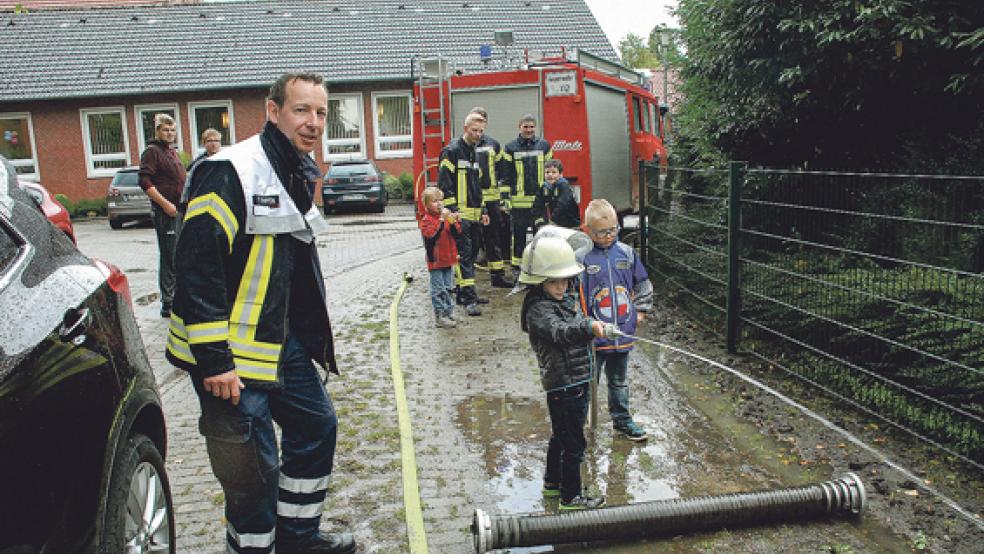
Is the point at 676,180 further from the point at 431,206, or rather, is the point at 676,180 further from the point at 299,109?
the point at 299,109

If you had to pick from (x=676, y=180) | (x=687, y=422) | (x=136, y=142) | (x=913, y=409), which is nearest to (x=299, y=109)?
(x=687, y=422)

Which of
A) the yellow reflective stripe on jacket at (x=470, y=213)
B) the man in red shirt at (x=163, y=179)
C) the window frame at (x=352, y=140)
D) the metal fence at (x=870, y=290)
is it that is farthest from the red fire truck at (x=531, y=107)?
the window frame at (x=352, y=140)

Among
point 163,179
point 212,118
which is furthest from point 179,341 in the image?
point 212,118

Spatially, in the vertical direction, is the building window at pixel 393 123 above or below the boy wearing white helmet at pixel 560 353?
above

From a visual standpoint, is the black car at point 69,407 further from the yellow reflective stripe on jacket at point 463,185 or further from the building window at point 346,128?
the building window at point 346,128

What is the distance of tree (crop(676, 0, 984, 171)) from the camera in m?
6.55

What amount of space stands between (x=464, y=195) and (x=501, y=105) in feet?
9.60

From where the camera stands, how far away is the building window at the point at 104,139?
29.8 metres

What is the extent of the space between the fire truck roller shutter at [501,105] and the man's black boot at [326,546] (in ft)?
29.6

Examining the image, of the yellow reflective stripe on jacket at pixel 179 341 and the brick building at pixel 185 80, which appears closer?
the yellow reflective stripe on jacket at pixel 179 341

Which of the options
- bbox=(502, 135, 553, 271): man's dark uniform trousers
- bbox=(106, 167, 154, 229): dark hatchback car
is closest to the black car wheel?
bbox=(502, 135, 553, 271): man's dark uniform trousers

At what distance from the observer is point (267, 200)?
3.35 meters

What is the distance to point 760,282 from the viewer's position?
682 centimetres

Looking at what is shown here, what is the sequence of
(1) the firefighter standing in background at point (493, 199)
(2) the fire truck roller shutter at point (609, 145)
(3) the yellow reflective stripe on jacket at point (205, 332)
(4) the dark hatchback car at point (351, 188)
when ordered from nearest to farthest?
(3) the yellow reflective stripe on jacket at point (205, 332)
(1) the firefighter standing in background at point (493, 199)
(2) the fire truck roller shutter at point (609, 145)
(4) the dark hatchback car at point (351, 188)
